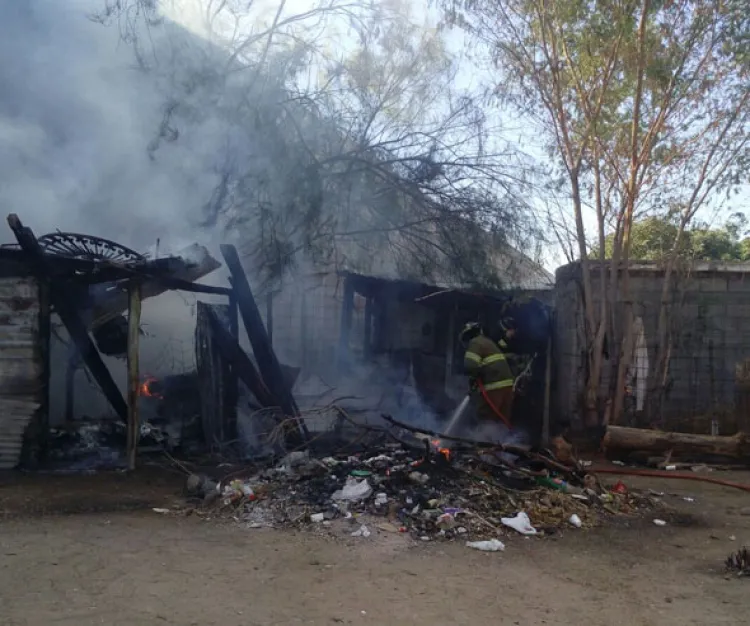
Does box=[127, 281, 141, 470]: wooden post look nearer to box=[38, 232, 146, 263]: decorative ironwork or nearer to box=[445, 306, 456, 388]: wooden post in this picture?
box=[38, 232, 146, 263]: decorative ironwork

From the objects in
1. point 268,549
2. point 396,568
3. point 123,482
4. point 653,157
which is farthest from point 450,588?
point 653,157

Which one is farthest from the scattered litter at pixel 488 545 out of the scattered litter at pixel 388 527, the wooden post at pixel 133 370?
the wooden post at pixel 133 370

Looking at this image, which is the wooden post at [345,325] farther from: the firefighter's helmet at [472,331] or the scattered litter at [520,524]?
the scattered litter at [520,524]

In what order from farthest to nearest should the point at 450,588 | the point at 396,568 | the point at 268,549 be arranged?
the point at 268,549 < the point at 396,568 < the point at 450,588

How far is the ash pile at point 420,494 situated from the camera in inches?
234

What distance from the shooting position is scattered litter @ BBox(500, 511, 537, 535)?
19.3 ft

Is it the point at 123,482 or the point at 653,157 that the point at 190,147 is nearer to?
the point at 123,482

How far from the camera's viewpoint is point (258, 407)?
8.73m

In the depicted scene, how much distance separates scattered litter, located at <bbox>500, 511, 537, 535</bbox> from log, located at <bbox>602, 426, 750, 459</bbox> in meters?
3.53

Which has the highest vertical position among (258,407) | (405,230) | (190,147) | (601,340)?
(190,147)

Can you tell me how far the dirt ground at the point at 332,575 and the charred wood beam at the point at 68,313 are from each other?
7.15 feet

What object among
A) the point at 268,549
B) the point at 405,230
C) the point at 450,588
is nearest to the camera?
the point at 450,588

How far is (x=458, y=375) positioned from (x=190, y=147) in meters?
5.99

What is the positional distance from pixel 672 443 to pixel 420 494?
4340 mm
